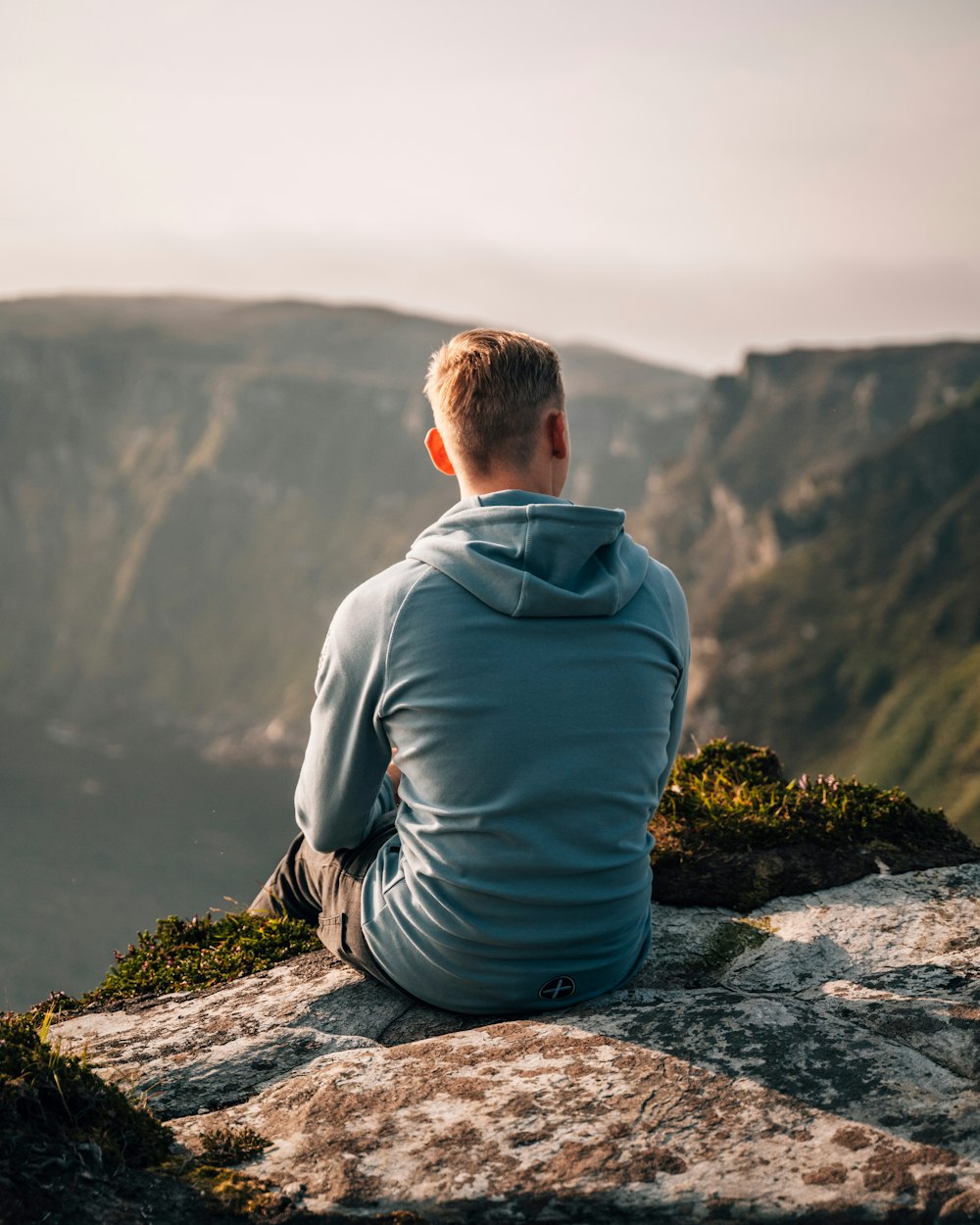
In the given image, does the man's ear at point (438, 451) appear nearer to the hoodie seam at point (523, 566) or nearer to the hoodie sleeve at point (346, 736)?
the hoodie seam at point (523, 566)

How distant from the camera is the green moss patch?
616 cm

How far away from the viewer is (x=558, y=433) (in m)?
4.32

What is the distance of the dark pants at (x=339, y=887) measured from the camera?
4875mm

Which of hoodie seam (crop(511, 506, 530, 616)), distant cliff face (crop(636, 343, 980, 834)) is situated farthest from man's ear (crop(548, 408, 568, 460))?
distant cliff face (crop(636, 343, 980, 834))

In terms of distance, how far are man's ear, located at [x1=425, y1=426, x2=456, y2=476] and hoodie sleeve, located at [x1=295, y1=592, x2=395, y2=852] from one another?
2.24 feet

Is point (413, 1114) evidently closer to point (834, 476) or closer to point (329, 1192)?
point (329, 1192)

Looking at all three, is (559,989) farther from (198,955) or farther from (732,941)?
(198,955)

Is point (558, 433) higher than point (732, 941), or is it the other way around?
point (558, 433)

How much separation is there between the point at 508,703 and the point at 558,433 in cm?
108

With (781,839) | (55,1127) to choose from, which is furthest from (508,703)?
(781,839)

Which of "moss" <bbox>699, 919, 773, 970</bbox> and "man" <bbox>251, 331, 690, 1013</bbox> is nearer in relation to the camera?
"man" <bbox>251, 331, 690, 1013</bbox>

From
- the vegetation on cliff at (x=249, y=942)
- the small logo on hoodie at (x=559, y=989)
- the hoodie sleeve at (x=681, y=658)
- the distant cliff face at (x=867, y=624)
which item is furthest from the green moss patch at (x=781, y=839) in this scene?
the distant cliff face at (x=867, y=624)

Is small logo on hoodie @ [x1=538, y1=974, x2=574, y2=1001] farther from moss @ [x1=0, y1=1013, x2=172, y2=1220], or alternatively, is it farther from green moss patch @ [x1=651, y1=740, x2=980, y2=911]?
green moss patch @ [x1=651, y1=740, x2=980, y2=911]

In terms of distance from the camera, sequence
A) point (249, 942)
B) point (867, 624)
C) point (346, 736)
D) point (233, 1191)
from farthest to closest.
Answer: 1. point (867, 624)
2. point (249, 942)
3. point (346, 736)
4. point (233, 1191)
